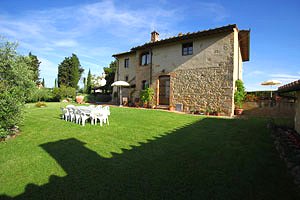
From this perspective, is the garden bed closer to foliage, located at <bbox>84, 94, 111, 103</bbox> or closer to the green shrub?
the green shrub

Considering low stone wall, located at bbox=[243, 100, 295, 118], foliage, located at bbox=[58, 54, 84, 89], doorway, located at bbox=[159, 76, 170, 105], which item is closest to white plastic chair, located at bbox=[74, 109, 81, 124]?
doorway, located at bbox=[159, 76, 170, 105]

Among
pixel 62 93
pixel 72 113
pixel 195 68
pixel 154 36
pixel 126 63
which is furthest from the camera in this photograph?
pixel 62 93

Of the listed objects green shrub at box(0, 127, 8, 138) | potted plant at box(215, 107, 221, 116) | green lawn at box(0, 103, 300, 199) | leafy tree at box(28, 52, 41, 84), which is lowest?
green lawn at box(0, 103, 300, 199)

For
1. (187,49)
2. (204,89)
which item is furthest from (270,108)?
(187,49)

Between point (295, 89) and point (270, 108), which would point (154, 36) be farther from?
point (295, 89)

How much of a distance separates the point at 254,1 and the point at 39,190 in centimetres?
1367

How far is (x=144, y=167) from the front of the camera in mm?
3531

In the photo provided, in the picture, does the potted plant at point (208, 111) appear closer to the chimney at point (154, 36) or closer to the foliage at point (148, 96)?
the foliage at point (148, 96)

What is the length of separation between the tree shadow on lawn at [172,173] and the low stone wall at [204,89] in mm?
6786

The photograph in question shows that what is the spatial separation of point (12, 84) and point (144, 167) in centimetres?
829

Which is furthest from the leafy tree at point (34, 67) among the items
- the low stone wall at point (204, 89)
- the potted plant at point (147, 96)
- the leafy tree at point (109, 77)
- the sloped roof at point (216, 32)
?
the low stone wall at point (204, 89)

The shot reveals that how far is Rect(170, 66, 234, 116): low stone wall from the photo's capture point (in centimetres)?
1135

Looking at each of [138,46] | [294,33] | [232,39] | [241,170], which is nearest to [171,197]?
[241,170]

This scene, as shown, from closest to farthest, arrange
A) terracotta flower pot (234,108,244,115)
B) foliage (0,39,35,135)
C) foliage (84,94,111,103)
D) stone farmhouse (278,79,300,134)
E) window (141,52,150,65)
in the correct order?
1. stone farmhouse (278,79,300,134)
2. foliage (0,39,35,135)
3. terracotta flower pot (234,108,244,115)
4. window (141,52,150,65)
5. foliage (84,94,111,103)
